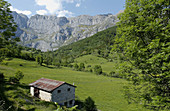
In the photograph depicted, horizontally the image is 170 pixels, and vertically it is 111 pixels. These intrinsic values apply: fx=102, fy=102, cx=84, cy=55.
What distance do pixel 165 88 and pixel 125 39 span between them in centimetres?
536

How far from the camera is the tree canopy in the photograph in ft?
24.2

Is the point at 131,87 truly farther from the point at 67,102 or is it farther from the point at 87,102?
the point at 67,102

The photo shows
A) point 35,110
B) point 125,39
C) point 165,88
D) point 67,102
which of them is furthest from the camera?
point 67,102

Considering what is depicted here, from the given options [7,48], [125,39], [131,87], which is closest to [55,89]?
[7,48]

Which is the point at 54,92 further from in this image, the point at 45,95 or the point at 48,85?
the point at 48,85

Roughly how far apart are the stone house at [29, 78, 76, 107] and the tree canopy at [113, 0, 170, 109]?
2433 cm

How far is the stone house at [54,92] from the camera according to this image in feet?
94.0

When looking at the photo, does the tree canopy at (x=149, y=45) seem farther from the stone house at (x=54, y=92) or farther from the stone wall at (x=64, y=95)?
the stone wall at (x=64, y=95)

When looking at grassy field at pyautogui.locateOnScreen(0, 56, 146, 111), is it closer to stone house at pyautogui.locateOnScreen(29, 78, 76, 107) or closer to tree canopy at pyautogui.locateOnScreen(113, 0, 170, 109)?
tree canopy at pyautogui.locateOnScreen(113, 0, 170, 109)

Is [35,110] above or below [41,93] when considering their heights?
above

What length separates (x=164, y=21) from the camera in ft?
27.6

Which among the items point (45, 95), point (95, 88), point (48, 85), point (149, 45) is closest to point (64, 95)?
point (45, 95)

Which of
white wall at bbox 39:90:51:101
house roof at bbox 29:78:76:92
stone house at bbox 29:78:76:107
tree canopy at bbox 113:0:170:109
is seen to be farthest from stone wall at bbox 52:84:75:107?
tree canopy at bbox 113:0:170:109

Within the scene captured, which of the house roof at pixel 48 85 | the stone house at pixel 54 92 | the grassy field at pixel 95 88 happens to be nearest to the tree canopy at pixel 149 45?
the grassy field at pixel 95 88
